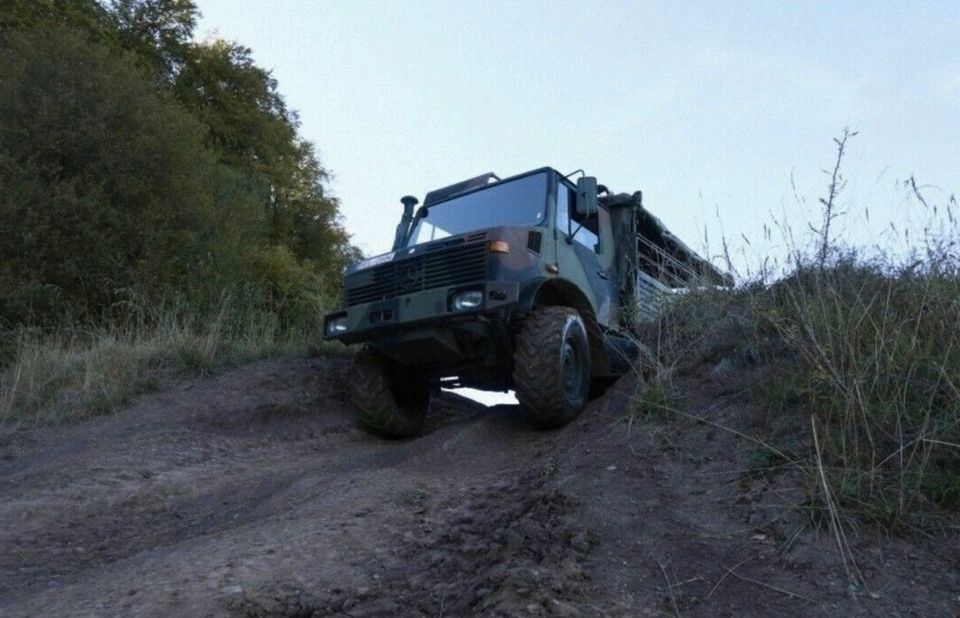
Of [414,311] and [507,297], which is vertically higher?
[507,297]

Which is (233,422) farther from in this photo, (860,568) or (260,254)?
(260,254)

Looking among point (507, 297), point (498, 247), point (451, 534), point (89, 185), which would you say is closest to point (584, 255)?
point (498, 247)

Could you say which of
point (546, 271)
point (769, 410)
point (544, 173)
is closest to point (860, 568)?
point (769, 410)

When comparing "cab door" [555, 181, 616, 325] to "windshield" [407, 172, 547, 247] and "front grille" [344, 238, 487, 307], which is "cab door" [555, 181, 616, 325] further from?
"front grille" [344, 238, 487, 307]

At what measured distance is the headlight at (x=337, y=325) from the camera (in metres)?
6.79

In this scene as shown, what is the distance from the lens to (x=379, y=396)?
707 cm

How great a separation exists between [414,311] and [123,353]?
167 inches

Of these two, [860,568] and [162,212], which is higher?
[162,212]

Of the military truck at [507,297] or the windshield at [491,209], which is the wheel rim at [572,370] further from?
the windshield at [491,209]

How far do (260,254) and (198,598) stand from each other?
14.1 metres

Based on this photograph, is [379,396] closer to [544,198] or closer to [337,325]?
[337,325]

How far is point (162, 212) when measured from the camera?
12.3 meters

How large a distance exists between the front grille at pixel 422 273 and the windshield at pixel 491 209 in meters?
0.79

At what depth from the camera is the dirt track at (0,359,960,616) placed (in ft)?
10.3
